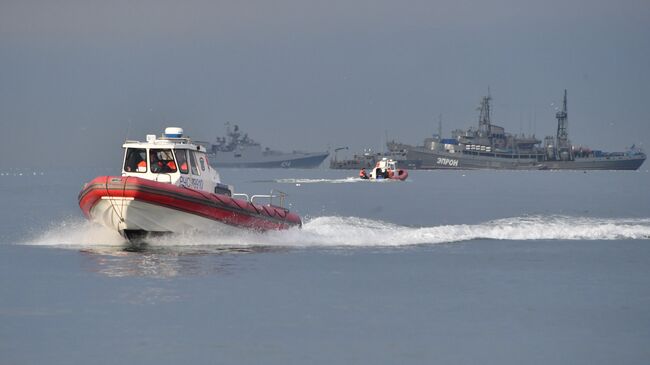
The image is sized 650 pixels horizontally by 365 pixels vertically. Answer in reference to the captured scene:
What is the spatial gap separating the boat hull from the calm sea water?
782 millimetres

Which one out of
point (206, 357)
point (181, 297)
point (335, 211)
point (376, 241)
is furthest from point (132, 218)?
point (335, 211)

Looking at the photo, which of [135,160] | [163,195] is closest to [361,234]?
[135,160]

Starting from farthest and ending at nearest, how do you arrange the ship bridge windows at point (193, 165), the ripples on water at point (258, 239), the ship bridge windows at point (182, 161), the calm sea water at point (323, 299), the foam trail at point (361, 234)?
the foam trail at point (361, 234) → the ship bridge windows at point (193, 165) → the ship bridge windows at point (182, 161) → the ripples on water at point (258, 239) → the calm sea water at point (323, 299)

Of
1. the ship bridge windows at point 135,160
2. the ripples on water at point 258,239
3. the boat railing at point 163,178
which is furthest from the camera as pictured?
the ship bridge windows at point 135,160

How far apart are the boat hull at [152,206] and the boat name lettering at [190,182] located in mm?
778

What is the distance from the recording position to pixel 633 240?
40.5m

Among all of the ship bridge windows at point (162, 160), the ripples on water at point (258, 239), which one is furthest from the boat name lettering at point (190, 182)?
the ripples on water at point (258, 239)

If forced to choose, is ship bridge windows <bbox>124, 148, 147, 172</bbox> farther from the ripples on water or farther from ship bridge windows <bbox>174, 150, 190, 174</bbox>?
the ripples on water

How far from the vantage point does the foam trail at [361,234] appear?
3247 cm

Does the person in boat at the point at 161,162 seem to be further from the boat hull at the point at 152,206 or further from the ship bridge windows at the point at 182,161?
the boat hull at the point at 152,206

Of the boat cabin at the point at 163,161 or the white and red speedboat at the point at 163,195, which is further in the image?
the boat cabin at the point at 163,161

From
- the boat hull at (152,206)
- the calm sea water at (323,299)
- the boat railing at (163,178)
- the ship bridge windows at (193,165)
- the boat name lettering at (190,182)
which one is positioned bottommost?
the calm sea water at (323,299)

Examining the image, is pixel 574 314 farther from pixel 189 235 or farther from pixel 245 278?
pixel 189 235

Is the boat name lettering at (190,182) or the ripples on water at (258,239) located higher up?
the boat name lettering at (190,182)
